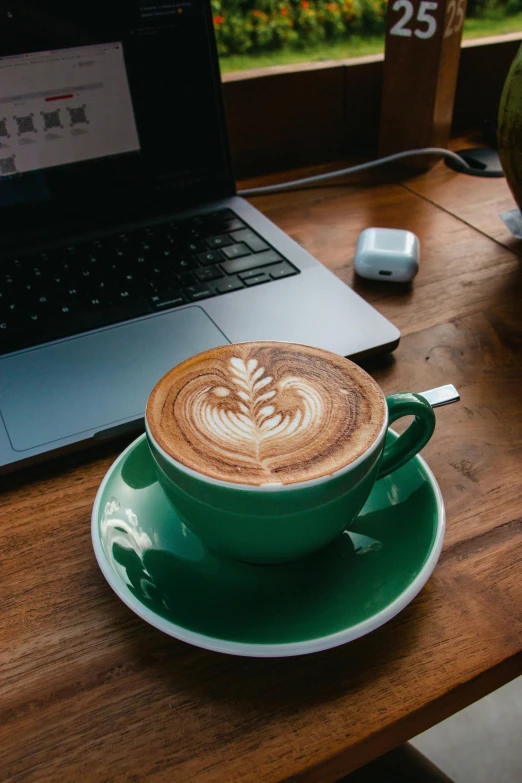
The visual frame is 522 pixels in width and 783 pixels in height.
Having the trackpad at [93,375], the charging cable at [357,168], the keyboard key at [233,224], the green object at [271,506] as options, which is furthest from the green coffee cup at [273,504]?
the charging cable at [357,168]

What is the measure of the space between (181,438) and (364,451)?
94mm

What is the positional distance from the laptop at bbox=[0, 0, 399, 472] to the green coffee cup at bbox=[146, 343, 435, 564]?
0.14 meters

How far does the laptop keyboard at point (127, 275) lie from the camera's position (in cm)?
55

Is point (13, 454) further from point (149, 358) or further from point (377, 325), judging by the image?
point (377, 325)

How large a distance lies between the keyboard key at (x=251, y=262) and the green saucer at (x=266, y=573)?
0.26m

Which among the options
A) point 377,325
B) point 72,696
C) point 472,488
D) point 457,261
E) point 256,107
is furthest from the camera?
point 256,107

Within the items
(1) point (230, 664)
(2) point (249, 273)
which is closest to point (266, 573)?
(1) point (230, 664)

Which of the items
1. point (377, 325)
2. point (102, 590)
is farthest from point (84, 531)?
point (377, 325)

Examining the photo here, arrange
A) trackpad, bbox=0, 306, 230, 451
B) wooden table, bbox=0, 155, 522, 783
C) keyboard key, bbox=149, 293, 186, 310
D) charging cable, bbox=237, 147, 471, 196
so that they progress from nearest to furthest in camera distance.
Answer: wooden table, bbox=0, 155, 522, 783
trackpad, bbox=0, 306, 230, 451
keyboard key, bbox=149, 293, 186, 310
charging cable, bbox=237, 147, 471, 196

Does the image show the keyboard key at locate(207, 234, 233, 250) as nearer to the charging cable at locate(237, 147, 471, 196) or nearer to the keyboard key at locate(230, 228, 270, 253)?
the keyboard key at locate(230, 228, 270, 253)

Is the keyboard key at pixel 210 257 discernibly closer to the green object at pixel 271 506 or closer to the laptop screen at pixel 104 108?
the laptop screen at pixel 104 108

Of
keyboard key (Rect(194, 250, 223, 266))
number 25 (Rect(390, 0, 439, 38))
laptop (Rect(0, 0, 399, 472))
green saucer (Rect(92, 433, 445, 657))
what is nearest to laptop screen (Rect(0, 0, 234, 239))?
laptop (Rect(0, 0, 399, 472))

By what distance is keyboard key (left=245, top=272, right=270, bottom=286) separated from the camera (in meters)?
0.59

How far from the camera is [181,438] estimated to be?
0.34 m
